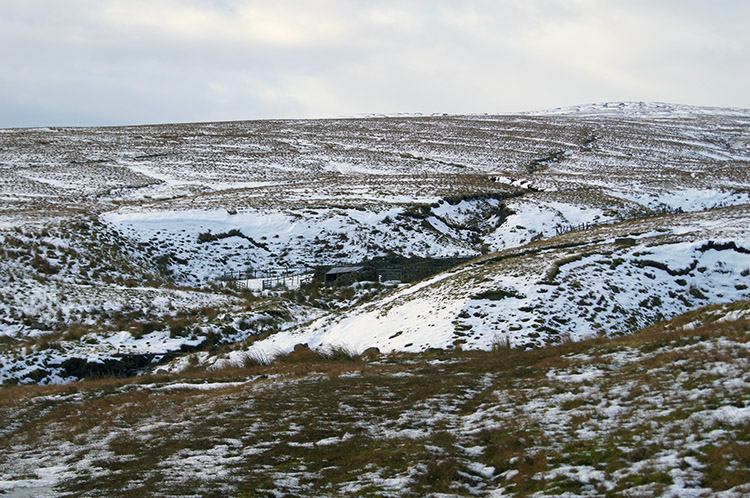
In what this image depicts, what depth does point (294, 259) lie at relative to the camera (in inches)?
1567

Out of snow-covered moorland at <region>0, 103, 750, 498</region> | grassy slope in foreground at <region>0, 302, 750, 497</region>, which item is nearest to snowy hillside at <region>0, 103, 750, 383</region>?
snow-covered moorland at <region>0, 103, 750, 498</region>

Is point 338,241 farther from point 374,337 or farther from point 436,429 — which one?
point 436,429

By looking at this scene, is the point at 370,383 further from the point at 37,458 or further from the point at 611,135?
the point at 611,135

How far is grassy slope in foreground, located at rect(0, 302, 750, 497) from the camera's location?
7.27 meters

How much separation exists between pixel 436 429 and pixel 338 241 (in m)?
32.6

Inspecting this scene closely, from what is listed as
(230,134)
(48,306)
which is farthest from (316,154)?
(48,306)

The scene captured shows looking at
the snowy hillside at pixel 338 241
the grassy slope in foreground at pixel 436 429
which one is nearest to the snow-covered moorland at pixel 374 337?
the grassy slope in foreground at pixel 436 429

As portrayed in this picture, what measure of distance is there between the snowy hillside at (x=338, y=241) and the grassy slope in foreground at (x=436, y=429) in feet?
17.7

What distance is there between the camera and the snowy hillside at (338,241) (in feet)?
69.9

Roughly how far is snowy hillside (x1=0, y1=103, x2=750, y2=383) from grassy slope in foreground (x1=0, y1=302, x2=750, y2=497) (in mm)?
5398

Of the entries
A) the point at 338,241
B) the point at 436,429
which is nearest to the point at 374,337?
the point at 436,429

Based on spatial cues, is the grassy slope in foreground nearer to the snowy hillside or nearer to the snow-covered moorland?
the snow-covered moorland

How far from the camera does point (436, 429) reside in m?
9.87

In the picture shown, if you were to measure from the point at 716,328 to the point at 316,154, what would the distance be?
7206 cm
